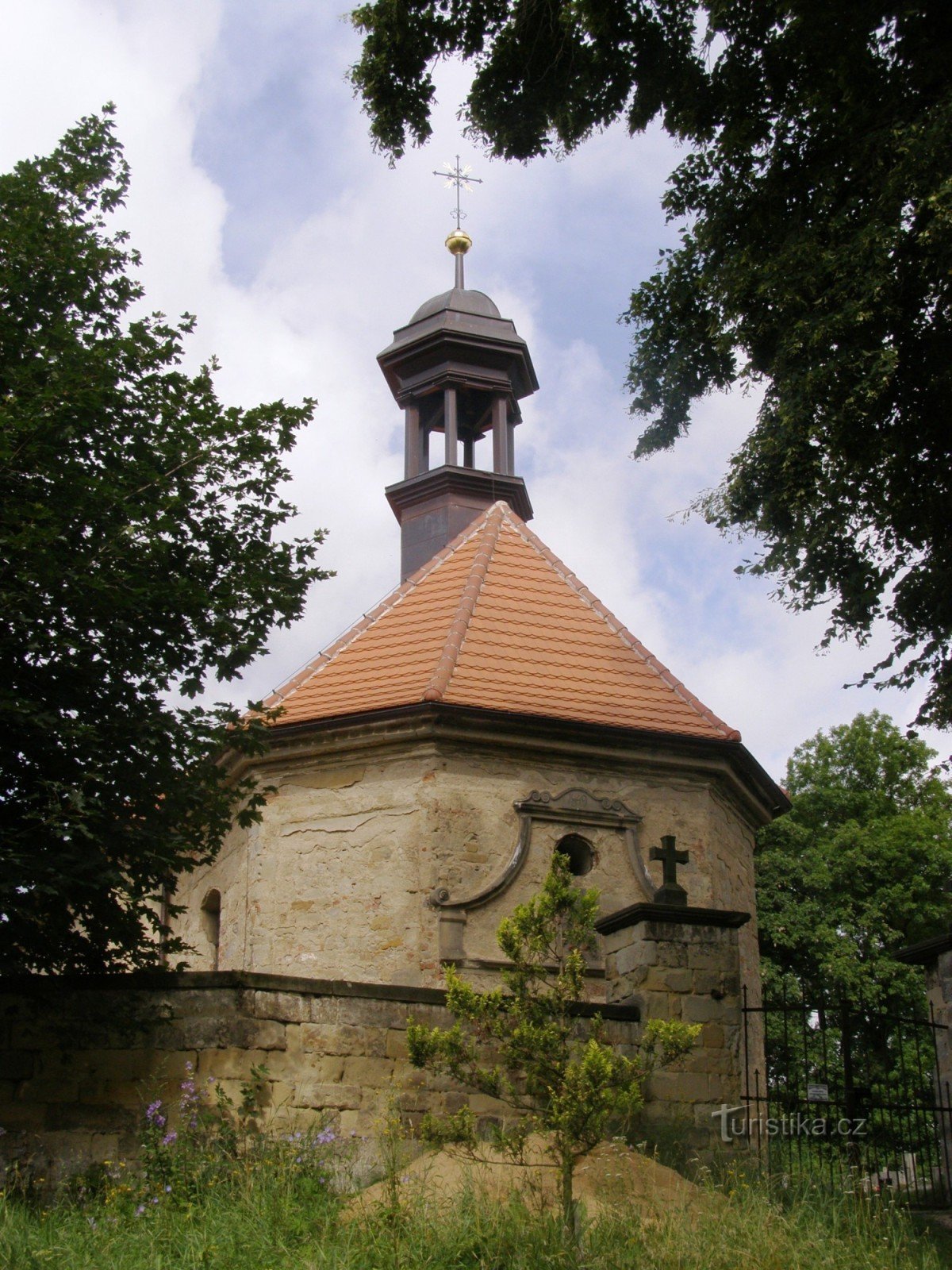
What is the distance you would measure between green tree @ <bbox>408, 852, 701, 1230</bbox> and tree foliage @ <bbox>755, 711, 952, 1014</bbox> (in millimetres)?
16484

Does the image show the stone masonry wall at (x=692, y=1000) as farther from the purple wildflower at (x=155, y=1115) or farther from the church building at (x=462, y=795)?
the purple wildflower at (x=155, y=1115)

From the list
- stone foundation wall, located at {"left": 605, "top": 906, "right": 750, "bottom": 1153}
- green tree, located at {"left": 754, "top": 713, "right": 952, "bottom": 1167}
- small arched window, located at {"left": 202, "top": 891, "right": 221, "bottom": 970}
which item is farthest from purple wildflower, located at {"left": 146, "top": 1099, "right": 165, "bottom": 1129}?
green tree, located at {"left": 754, "top": 713, "right": 952, "bottom": 1167}

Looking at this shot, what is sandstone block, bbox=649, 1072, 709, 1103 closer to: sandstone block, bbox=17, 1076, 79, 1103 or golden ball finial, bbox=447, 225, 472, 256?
sandstone block, bbox=17, 1076, 79, 1103

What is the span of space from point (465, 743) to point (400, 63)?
214 inches

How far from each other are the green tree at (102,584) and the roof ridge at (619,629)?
4.91m

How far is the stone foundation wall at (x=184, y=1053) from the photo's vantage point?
25.8ft

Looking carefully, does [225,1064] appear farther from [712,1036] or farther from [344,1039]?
[712,1036]

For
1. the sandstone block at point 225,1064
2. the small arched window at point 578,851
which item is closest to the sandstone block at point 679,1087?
the sandstone block at point 225,1064

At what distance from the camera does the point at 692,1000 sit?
29.7ft

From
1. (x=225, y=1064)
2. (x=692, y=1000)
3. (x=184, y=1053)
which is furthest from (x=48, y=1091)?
(x=692, y=1000)

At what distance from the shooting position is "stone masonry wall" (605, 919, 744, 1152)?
8.69 m

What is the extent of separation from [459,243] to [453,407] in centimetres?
434

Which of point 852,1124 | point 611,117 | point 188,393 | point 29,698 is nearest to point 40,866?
point 29,698

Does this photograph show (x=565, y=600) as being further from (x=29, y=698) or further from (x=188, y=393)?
(x=29, y=698)
